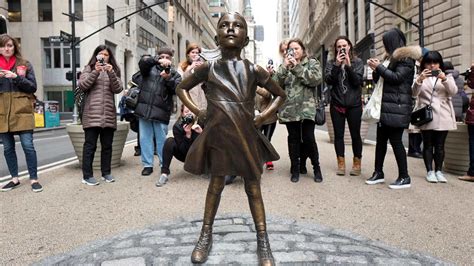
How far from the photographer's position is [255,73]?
111 inches

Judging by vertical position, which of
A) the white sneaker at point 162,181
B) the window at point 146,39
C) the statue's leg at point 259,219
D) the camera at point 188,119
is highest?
the window at point 146,39

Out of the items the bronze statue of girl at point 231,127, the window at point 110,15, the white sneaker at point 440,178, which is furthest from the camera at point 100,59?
the window at point 110,15

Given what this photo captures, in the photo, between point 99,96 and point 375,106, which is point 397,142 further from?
point 99,96

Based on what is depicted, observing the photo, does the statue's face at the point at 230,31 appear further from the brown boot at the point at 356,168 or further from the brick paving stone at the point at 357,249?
the brown boot at the point at 356,168

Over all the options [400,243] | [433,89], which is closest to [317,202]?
[400,243]

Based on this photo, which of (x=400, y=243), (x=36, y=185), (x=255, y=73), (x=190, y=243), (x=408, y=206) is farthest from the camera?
(x=36, y=185)

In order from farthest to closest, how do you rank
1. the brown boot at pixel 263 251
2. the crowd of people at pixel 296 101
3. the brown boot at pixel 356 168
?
the brown boot at pixel 356 168 < the crowd of people at pixel 296 101 < the brown boot at pixel 263 251

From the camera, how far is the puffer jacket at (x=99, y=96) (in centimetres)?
563

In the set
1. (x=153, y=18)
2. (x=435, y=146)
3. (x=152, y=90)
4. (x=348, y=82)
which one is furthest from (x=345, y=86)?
(x=153, y=18)

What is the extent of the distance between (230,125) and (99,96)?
3.64 m

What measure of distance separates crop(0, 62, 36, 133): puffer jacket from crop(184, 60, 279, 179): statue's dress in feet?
11.2

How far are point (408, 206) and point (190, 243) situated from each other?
263cm

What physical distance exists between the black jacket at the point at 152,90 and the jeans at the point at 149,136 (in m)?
0.17

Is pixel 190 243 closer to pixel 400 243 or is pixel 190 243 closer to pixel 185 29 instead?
pixel 400 243
